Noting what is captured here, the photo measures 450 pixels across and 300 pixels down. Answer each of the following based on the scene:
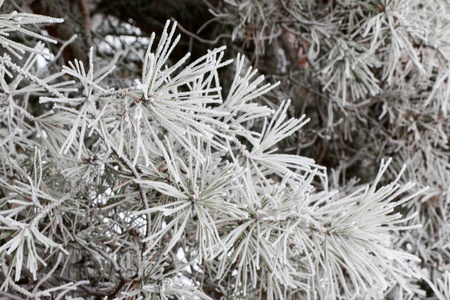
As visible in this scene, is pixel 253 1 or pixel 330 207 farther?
pixel 253 1

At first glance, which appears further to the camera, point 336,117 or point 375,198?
point 336,117

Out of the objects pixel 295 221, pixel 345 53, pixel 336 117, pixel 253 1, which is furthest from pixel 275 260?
pixel 336 117

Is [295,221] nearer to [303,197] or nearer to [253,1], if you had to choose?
[303,197]

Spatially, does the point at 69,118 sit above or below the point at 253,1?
below

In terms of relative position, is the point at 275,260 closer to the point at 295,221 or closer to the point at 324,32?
the point at 295,221

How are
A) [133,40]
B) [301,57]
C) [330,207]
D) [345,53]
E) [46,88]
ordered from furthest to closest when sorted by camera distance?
[133,40] → [301,57] → [345,53] → [330,207] → [46,88]

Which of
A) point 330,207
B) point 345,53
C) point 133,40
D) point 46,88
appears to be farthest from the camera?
point 133,40

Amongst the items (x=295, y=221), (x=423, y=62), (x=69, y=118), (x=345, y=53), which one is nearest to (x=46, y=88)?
(x=69, y=118)

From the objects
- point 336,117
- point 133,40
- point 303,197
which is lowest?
point 133,40

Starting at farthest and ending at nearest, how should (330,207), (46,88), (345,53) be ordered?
(345,53) < (330,207) < (46,88)
